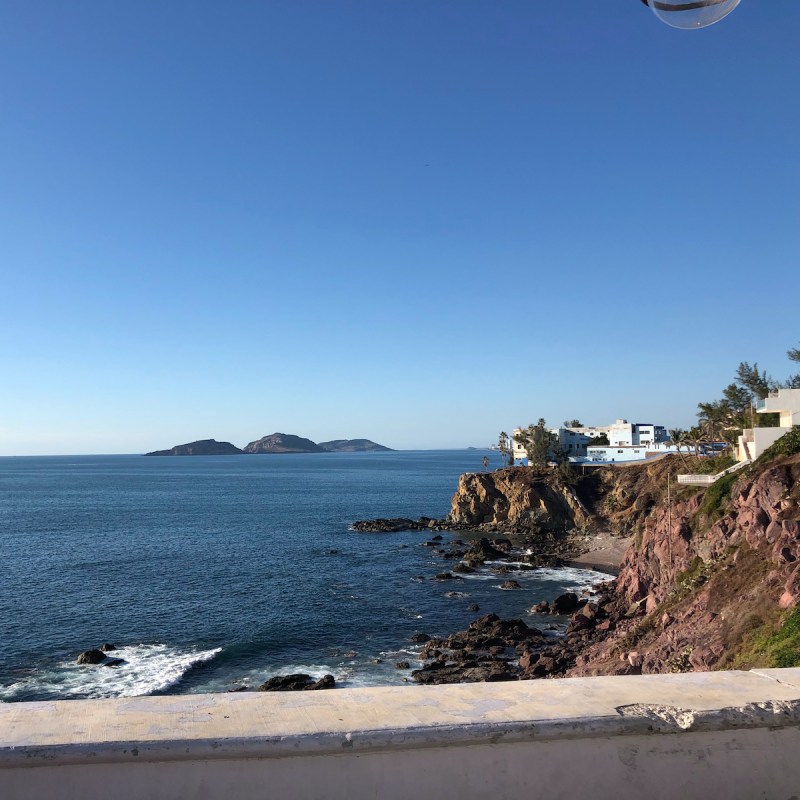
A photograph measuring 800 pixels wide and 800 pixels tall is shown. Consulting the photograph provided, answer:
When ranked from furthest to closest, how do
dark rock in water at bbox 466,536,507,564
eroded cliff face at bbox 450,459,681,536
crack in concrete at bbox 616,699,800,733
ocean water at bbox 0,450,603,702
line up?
eroded cliff face at bbox 450,459,681,536 < dark rock in water at bbox 466,536,507,564 < ocean water at bbox 0,450,603,702 < crack in concrete at bbox 616,699,800,733

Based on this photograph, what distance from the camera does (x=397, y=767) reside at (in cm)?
354

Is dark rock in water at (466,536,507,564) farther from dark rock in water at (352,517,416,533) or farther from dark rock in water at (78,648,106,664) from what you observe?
dark rock in water at (78,648,106,664)

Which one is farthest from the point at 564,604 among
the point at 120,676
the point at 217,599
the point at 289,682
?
the point at 120,676

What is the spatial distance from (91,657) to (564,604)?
94.9 feet

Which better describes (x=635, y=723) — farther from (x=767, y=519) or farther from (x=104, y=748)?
(x=767, y=519)

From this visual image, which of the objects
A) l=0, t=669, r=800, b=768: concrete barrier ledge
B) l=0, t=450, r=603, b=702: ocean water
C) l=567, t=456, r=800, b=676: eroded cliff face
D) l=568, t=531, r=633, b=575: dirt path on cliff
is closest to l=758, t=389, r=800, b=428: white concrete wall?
l=567, t=456, r=800, b=676: eroded cliff face

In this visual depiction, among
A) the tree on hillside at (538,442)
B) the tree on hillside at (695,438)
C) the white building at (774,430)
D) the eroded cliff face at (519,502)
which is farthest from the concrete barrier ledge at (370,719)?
the tree on hillside at (538,442)

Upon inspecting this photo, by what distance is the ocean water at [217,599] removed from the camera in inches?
1268

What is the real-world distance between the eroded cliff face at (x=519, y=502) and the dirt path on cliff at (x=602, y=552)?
5282 mm

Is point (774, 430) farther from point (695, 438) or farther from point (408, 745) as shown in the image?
point (408, 745)

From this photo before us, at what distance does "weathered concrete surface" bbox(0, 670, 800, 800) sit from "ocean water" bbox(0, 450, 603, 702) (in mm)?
28347

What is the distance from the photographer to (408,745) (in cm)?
354

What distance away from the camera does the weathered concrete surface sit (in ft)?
11.1

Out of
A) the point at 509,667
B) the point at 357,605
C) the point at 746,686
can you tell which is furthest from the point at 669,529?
the point at 746,686
